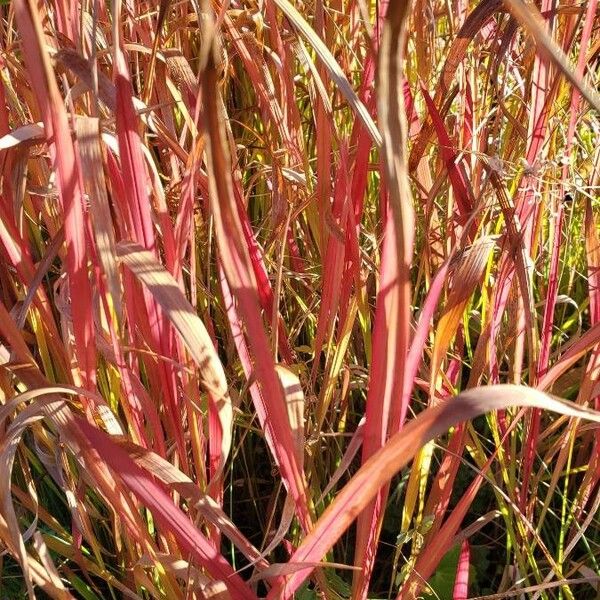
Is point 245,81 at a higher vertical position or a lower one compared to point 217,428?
higher

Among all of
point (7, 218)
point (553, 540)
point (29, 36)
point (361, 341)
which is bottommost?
point (553, 540)

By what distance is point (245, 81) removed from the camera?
1041 mm

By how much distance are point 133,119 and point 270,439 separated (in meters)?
0.23

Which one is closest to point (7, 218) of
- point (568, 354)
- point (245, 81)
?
point (568, 354)

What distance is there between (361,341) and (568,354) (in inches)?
14.3

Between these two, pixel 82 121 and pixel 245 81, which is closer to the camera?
pixel 82 121

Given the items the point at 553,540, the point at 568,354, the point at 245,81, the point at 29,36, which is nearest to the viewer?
the point at 29,36

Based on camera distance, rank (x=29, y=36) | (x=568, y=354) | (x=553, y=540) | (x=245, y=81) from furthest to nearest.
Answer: (x=245, y=81) → (x=553, y=540) → (x=568, y=354) → (x=29, y=36)

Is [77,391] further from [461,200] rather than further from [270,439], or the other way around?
[461,200]

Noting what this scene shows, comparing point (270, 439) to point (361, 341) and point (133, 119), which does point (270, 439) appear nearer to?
point (133, 119)

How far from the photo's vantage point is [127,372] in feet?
1.87

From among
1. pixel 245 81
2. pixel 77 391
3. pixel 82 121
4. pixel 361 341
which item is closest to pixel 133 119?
pixel 82 121

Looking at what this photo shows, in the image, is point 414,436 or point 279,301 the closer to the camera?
point 414,436

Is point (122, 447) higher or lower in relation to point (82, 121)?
lower
